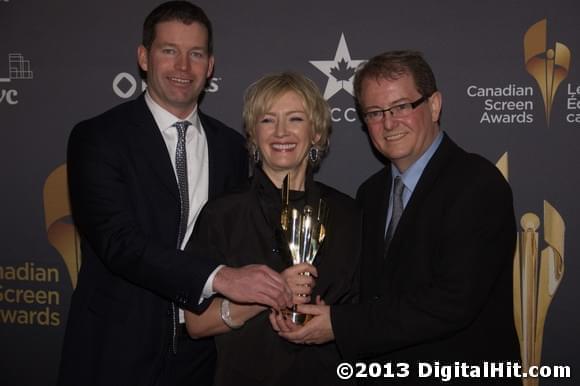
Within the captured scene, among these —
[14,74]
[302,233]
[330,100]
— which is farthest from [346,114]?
[14,74]

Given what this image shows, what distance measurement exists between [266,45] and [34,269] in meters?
1.96

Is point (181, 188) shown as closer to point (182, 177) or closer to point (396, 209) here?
point (182, 177)

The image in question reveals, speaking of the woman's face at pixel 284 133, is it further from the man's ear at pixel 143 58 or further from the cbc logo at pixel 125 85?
the cbc logo at pixel 125 85

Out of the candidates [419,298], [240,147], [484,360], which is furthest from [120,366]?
[484,360]

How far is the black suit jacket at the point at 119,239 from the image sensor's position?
2.21m

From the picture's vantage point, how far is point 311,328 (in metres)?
1.95

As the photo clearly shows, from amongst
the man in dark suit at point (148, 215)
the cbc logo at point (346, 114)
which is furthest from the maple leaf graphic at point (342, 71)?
the man in dark suit at point (148, 215)

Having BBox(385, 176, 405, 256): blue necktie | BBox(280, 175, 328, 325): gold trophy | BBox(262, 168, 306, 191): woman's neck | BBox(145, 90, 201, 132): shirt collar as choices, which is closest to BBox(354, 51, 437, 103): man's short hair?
BBox(385, 176, 405, 256): blue necktie

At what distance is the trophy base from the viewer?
6.44 feet

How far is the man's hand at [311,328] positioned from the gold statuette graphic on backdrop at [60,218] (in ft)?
6.44

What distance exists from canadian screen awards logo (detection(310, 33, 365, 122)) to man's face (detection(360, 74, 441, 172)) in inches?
38.8

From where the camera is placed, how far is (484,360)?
1970 millimetres

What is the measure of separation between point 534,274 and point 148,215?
6.84 ft

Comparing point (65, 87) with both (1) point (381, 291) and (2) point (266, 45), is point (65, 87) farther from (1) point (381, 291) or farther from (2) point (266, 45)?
(1) point (381, 291)
